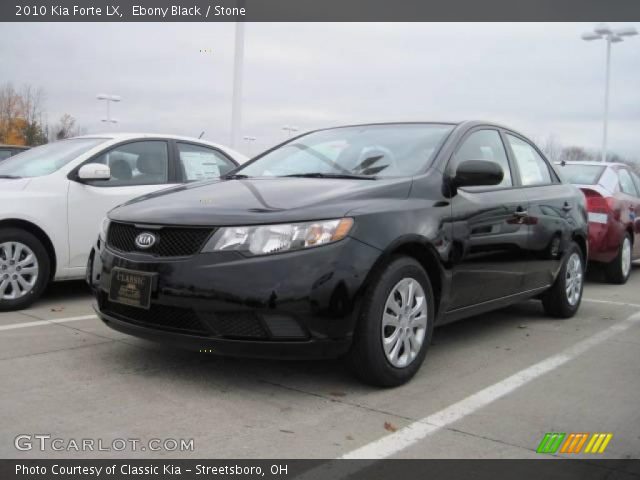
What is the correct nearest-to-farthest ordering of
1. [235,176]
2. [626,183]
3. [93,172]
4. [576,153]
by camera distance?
[235,176]
[93,172]
[626,183]
[576,153]

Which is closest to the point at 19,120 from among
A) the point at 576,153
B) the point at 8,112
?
→ the point at 8,112

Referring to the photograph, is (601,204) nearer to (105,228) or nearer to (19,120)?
(105,228)

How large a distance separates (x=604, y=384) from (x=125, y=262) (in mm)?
2908

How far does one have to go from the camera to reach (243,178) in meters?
4.75

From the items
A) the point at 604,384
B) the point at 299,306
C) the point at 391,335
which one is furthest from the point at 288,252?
the point at 604,384

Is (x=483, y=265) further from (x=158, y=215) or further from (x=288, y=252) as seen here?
(x=158, y=215)

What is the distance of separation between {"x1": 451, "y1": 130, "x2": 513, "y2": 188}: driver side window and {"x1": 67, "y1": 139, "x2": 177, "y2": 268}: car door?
313 centimetres

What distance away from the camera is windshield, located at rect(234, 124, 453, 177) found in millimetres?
4406

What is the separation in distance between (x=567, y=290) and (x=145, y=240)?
3915 mm

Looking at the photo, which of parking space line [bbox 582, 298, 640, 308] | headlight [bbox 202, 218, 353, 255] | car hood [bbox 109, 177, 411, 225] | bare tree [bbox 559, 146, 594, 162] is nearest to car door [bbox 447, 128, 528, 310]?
car hood [bbox 109, 177, 411, 225]

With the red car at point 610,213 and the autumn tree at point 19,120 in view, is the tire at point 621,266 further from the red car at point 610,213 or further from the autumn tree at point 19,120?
the autumn tree at point 19,120

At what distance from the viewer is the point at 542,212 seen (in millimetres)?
5379

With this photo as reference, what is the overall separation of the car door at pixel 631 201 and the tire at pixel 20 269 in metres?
6.63
